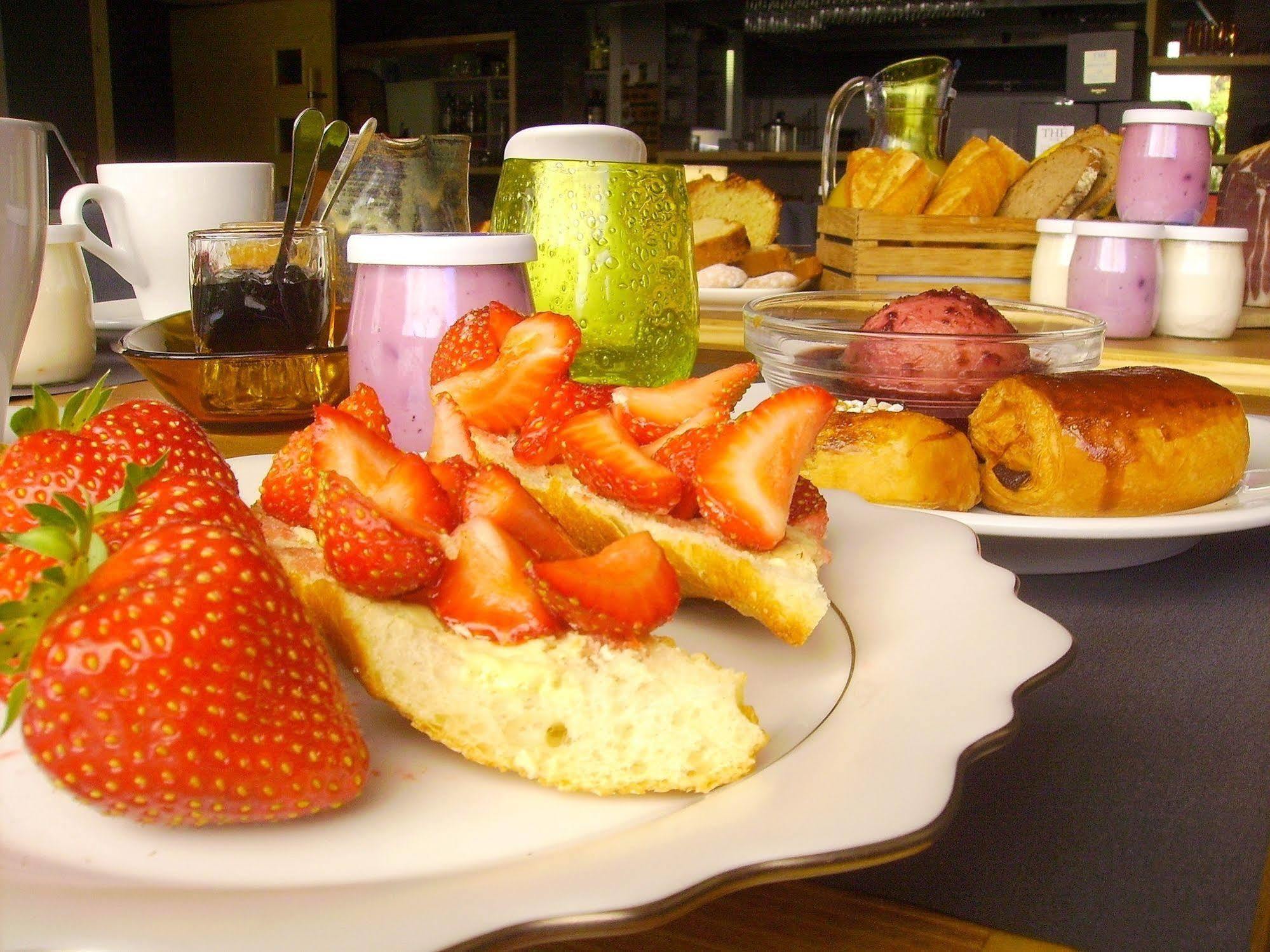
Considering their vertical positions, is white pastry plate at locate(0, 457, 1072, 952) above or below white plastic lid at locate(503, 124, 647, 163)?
below

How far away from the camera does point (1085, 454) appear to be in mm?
905

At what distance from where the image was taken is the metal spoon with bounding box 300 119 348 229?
1.33 meters

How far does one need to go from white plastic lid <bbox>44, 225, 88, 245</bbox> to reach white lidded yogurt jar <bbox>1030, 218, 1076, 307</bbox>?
1.56m

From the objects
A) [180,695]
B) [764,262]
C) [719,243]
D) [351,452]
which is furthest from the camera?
[764,262]

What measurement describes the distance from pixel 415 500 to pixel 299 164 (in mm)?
861

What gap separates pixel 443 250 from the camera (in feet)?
3.64

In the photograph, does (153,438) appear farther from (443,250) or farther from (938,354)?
(938,354)

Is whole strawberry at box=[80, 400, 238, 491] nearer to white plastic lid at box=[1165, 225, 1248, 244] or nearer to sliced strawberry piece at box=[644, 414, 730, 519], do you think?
sliced strawberry piece at box=[644, 414, 730, 519]

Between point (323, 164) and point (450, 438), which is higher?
point (323, 164)

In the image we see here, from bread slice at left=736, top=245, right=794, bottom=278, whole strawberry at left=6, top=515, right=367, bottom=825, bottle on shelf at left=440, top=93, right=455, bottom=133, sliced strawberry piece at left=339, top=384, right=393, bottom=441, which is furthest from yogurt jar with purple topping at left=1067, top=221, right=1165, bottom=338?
bottle on shelf at left=440, top=93, right=455, bottom=133

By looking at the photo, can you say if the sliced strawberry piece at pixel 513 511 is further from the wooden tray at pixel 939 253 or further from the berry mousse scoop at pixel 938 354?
the wooden tray at pixel 939 253

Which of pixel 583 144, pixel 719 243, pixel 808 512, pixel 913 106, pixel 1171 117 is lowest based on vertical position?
pixel 808 512

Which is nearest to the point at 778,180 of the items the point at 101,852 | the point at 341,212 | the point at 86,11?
the point at 86,11

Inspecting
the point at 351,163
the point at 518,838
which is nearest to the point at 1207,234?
the point at 351,163
